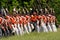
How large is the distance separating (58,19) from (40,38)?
918 centimetres

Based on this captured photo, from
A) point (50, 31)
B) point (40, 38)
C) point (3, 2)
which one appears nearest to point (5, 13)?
point (3, 2)

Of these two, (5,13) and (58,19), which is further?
(58,19)

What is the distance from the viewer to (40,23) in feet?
79.8

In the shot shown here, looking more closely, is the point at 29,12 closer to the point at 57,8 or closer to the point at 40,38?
the point at 57,8

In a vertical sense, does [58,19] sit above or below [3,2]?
below

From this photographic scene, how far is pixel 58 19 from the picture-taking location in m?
28.7

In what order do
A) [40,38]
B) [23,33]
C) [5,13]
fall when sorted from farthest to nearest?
[5,13]
[23,33]
[40,38]

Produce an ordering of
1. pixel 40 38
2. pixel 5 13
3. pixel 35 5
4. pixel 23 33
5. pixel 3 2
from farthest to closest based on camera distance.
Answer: pixel 35 5, pixel 3 2, pixel 5 13, pixel 23 33, pixel 40 38

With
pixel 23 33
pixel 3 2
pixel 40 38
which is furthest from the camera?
pixel 3 2

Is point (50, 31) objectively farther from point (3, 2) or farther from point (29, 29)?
point (3, 2)

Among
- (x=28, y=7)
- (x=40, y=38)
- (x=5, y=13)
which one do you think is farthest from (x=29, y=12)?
(x=40, y=38)

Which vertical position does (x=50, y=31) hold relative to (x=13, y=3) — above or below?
below

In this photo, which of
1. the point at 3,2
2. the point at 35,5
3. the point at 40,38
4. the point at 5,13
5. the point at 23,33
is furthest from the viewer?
the point at 35,5

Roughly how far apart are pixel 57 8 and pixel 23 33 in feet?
23.5
